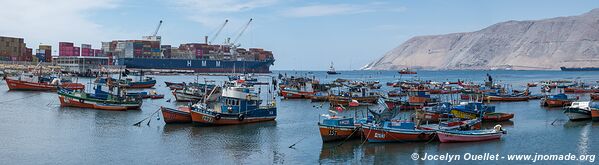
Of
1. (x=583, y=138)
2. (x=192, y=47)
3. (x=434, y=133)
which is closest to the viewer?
(x=434, y=133)

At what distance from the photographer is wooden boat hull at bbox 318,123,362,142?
26.0 meters

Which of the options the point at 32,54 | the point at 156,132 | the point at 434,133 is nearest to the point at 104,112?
the point at 156,132

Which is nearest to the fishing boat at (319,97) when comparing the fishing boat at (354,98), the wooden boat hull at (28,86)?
the fishing boat at (354,98)

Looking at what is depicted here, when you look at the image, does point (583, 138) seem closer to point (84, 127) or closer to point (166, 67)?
point (84, 127)

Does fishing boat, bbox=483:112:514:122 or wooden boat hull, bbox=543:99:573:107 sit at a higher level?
wooden boat hull, bbox=543:99:573:107

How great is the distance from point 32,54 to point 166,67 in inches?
1210

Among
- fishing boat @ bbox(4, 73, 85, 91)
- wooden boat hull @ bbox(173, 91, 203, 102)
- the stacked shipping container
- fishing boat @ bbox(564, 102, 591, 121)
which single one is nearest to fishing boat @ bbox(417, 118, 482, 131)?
fishing boat @ bbox(564, 102, 591, 121)

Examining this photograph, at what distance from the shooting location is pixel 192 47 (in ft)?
535

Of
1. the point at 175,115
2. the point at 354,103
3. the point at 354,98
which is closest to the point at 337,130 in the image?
the point at 175,115

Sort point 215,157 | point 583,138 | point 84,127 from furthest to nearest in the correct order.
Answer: point 84,127
point 583,138
point 215,157

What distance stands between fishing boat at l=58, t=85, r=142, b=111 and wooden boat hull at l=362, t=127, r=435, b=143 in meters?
20.5

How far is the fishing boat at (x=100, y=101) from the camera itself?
40656 millimetres

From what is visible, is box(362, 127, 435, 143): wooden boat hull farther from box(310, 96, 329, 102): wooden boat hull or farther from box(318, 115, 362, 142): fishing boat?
box(310, 96, 329, 102): wooden boat hull

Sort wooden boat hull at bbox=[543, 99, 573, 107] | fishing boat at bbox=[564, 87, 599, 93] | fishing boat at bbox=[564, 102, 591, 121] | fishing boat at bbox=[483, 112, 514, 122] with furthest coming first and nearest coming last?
1. fishing boat at bbox=[564, 87, 599, 93]
2. wooden boat hull at bbox=[543, 99, 573, 107]
3. fishing boat at bbox=[483, 112, 514, 122]
4. fishing boat at bbox=[564, 102, 591, 121]
